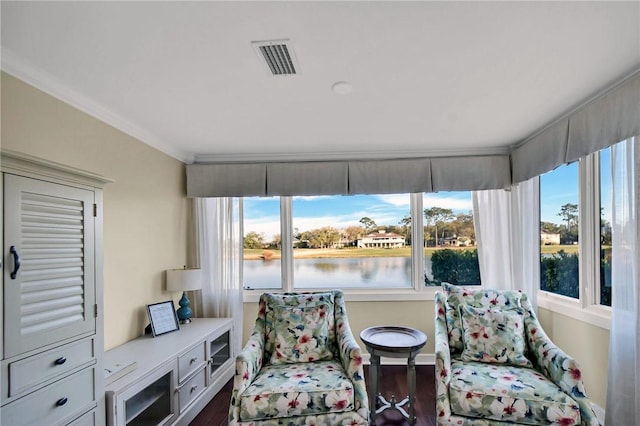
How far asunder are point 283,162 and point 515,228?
2569 millimetres

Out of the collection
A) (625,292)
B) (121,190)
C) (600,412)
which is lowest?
(600,412)

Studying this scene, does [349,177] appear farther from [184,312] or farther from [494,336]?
[184,312]

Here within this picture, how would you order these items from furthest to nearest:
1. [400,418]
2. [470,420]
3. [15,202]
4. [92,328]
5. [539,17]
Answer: [400,418] → [470,420] → [92,328] → [539,17] → [15,202]

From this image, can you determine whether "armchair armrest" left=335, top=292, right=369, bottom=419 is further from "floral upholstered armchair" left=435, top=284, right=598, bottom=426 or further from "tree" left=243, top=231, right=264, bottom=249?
"tree" left=243, top=231, right=264, bottom=249

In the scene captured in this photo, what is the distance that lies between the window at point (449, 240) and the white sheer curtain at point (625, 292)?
1.76 meters

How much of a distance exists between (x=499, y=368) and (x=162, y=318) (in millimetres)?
2767

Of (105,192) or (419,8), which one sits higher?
(419,8)

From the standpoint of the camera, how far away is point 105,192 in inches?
104

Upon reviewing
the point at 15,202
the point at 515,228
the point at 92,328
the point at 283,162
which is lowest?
the point at 92,328

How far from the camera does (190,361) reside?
9.21 feet

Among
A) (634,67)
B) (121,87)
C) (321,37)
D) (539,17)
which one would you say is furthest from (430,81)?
(121,87)

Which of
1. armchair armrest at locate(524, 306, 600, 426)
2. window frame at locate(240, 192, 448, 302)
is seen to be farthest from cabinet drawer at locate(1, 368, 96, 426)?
armchair armrest at locate(524, 306, 600, 426)

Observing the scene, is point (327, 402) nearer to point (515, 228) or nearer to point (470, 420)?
point (470, 420)

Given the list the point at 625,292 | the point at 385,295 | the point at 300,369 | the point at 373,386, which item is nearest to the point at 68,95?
the point at 300,369
